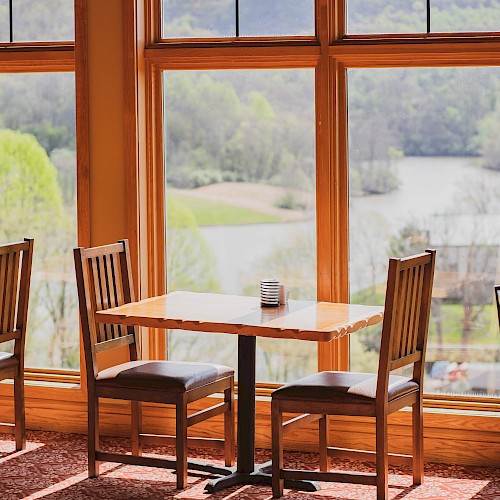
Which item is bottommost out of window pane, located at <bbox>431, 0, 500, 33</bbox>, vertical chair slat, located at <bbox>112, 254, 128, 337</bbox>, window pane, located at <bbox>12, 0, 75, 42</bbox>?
vertical chair slat, located at <bbox>112, 254, 128, 337</bbox>

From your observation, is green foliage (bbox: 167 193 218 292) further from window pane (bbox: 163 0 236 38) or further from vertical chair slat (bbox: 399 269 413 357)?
vertical chair slat (bbox: 399 269 413 357)

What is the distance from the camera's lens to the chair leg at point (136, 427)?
4.87 m

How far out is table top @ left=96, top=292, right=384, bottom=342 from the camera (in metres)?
4.13

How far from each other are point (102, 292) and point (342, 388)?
128 centimetres

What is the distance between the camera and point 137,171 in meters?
5.21

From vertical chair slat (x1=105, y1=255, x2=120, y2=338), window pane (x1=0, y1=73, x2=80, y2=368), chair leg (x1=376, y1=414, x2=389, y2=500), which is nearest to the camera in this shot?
chair leg (x1=376, y1=414, x2=389, y2=500)

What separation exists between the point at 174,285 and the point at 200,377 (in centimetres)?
94

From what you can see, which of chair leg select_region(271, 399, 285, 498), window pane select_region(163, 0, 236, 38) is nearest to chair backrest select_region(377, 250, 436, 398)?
chair leg select_region(271, 399, 285, 498)

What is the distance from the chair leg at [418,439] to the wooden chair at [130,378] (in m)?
0.85

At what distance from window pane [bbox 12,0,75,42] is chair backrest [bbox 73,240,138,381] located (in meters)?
1.27

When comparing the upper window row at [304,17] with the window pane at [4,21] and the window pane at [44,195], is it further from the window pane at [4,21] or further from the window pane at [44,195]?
the window pane at [4,21]

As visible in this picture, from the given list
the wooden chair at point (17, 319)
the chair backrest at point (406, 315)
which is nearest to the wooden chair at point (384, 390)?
the chair backrest at point (406, 315)

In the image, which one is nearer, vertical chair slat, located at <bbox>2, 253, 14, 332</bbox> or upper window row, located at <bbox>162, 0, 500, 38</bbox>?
upper window row, located at <bbox>162, 0, 500, 38</bbox>

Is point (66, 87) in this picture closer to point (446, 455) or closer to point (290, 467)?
point (290, 467)
